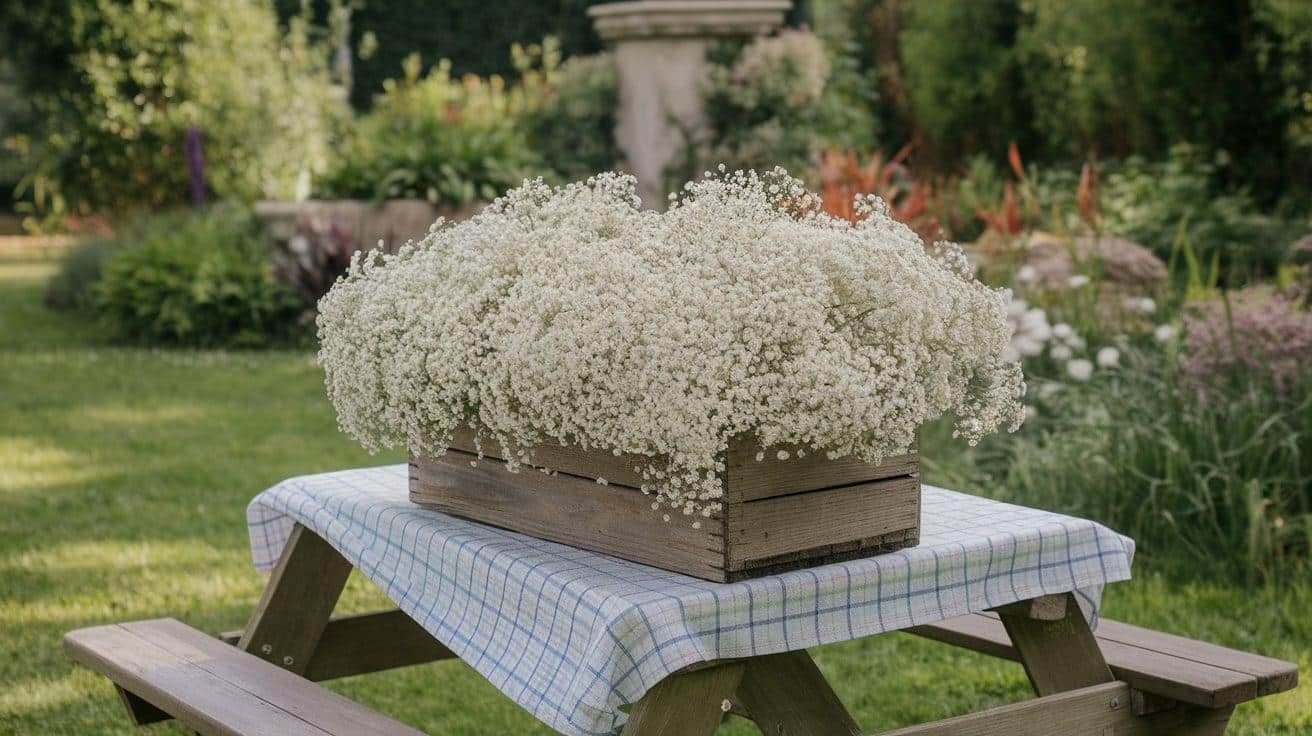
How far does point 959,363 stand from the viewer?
2238 millimetres

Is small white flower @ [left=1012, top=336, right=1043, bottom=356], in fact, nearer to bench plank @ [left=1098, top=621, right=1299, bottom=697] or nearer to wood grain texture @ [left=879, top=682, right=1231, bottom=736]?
bench plank @ [left=1098, top=621, right=1299, bottom=697]

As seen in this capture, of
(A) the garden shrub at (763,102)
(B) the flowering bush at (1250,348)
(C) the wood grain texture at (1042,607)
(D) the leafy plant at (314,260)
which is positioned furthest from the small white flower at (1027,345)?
(D) the leafy plant at (314,260)

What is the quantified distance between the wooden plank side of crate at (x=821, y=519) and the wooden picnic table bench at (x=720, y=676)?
17 centimetres

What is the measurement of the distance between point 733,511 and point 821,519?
0.60ft

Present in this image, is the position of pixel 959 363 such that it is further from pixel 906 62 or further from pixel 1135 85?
pixel 906 62

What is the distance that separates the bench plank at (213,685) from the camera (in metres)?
2.45

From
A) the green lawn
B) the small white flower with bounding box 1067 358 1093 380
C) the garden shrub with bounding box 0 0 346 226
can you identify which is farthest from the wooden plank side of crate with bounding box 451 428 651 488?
the garden shrub with bounding box 0 0 346 226

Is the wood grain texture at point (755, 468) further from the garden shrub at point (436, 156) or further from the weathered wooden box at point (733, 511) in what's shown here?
the garden shrub at point (436, 156)

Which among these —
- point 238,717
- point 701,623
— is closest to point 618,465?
point 701,623

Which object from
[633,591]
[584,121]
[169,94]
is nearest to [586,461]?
[633,591]

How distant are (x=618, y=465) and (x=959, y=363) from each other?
0.53 m

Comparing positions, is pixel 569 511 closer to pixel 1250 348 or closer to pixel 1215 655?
pixel 1215 655

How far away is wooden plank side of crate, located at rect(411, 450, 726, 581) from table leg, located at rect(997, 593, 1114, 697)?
29.7 inches

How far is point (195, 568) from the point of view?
4660 millimetres
